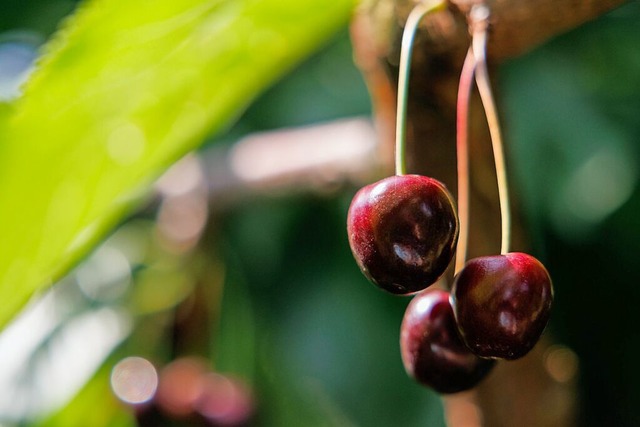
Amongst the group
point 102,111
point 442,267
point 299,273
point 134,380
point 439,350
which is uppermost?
point 102,111

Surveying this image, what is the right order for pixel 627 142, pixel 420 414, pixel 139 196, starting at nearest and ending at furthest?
pixel 139 196, pixel 627 142, pixel 420 414

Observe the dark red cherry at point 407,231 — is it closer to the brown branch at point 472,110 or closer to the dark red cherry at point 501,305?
the dark red cherry at point 501,305

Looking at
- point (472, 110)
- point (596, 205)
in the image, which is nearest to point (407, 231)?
point (472, 110)

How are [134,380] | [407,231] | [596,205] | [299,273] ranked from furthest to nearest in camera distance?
[299,273]
[134,380]
[596,205]
[407,231]

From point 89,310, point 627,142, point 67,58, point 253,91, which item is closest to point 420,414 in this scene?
point 627,142

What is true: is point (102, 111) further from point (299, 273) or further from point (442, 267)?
point (299, 273)

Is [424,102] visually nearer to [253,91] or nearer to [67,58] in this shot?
[253,91]

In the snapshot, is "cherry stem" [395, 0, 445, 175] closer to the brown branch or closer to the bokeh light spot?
the brown branch
